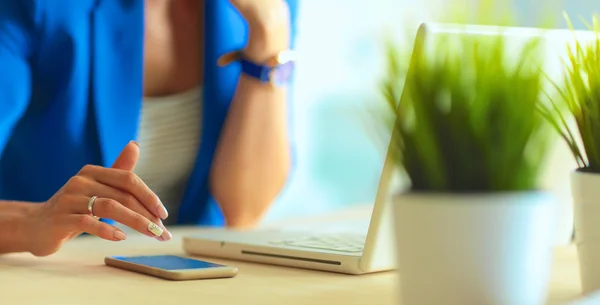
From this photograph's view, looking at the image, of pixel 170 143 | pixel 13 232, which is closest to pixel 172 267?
pixel 13 232

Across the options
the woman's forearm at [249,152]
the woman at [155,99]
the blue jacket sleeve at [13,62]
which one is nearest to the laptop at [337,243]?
the woman at [155,99]

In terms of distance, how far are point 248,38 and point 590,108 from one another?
0.94 metres

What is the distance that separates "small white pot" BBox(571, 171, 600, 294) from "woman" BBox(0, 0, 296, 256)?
64 centimetres

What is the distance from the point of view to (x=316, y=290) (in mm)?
711

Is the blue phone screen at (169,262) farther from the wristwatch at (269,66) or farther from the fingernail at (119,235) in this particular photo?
the wristwatch at (269,66)

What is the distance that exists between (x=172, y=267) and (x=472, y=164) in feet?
1.33

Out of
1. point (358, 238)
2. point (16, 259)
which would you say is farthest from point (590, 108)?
point (16, 259)

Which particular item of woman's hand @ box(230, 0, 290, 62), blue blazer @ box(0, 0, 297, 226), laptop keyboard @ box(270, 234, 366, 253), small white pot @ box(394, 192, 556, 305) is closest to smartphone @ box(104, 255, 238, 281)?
laptop keyboard @ box(270, 234, 366, 253)

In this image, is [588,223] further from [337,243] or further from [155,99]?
[155,99]

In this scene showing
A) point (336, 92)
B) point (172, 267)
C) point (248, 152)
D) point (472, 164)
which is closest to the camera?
point (472, 164)

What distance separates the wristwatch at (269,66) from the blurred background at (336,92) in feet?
1.95

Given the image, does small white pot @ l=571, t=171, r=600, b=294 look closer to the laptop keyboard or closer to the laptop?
the laptop

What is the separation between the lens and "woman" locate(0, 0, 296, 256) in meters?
1.35

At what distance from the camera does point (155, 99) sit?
4.91ft
